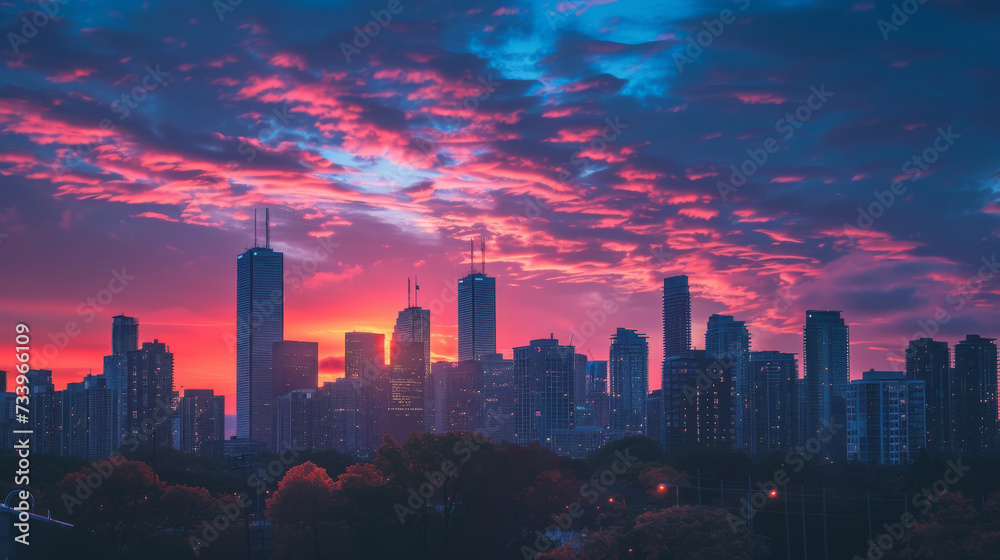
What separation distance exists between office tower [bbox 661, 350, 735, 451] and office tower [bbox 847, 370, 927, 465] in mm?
25485

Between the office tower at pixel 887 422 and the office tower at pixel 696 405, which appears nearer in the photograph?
the office tower at pixel 887 422

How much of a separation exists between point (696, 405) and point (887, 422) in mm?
37486

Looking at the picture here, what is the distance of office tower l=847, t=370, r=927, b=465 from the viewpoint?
180 metres

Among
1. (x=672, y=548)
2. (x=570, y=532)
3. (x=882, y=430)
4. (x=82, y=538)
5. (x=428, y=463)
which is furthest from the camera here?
(x=882, y=430)

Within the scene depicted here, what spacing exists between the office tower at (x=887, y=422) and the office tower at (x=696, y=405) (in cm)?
2549

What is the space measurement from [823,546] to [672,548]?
718 inches

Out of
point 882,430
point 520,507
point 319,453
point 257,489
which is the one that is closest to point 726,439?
point 882,430

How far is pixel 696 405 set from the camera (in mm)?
195625

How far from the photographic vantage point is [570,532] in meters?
75.1

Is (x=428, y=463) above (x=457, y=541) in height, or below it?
above

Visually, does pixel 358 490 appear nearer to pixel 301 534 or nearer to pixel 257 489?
pixel 301 534

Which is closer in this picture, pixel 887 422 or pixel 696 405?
pixel 887 422

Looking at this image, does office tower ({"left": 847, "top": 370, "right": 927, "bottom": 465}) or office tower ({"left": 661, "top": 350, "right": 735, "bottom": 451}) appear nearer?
office tower ({"left": 847, "top": 370, "right": 927, "bottom": 465})

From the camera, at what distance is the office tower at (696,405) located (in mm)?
193375
